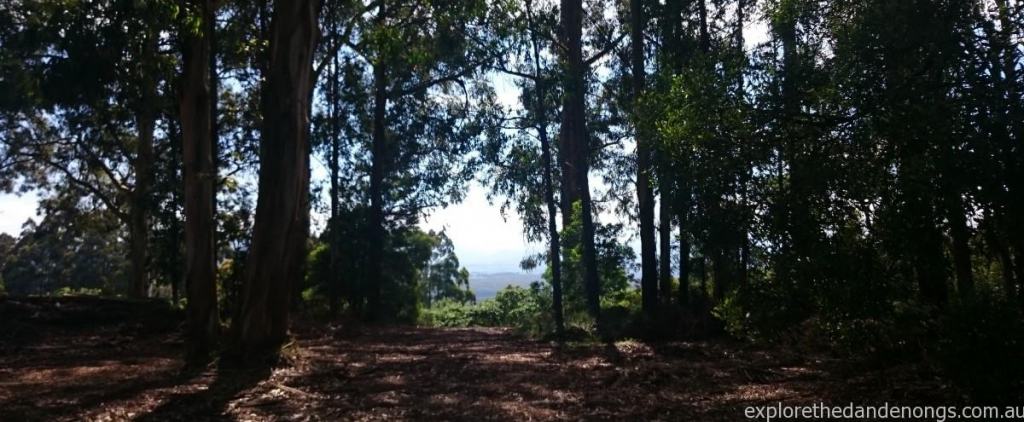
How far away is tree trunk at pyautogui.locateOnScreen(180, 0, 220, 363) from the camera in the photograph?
864cm

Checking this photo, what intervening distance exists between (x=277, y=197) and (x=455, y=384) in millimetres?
3245

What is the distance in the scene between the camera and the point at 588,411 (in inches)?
237

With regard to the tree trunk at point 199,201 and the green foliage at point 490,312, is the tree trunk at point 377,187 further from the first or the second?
the tree trunk at point 199,201

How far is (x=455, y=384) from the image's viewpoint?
7.56 meters

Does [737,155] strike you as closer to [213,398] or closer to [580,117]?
[213,398]

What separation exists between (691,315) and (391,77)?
13522 millimetres

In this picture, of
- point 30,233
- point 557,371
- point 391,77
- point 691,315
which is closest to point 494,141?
point 391,77

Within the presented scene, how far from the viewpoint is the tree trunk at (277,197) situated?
8.50 metres

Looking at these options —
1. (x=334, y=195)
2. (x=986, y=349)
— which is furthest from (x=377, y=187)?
(x=986, y=349)

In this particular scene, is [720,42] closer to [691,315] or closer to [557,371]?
[691,315]

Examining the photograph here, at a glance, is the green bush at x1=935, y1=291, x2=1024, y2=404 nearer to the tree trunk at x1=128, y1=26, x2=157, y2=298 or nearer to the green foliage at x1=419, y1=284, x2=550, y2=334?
the tree trunk at x1=128, y1=26, x2=157, y2=298

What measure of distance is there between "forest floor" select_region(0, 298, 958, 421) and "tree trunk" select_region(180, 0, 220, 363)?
0.65m

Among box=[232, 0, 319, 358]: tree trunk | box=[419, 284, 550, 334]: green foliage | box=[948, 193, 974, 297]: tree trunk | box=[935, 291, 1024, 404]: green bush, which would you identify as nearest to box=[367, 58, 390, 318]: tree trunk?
box=[419, 284, 550, 334]: green foliage

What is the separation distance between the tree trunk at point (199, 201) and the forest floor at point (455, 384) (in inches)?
25.5
